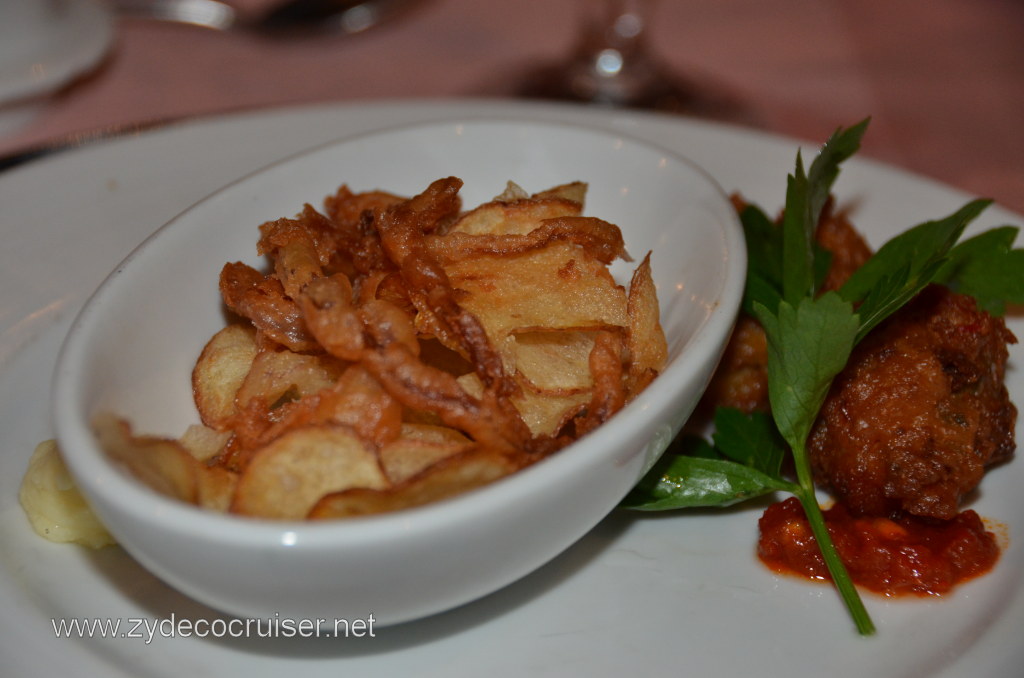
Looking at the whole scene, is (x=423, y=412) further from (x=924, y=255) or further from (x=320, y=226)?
(x=924, y=255)

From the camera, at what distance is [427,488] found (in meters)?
1.24

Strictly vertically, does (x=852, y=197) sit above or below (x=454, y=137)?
below

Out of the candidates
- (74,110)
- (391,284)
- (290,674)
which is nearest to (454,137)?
(391,284)

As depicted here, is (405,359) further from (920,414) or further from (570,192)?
(920,414)

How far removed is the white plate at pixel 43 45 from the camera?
3307mm

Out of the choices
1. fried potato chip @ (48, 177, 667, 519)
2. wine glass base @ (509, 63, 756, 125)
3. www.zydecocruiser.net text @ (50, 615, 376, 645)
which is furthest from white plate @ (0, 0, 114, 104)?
www.zydecocruiser.net text @ (50, 615, 376, 645)

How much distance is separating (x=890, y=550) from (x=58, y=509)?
139 centimetres

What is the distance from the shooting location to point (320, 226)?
1.73m

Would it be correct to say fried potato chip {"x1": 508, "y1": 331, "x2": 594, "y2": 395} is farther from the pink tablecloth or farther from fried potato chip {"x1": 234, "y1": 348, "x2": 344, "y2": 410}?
the pink tablecloth

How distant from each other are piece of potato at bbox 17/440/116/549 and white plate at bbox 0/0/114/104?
2172 mm

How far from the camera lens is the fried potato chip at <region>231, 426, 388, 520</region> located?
4.10 ft

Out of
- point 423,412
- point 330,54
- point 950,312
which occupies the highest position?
point 423,412

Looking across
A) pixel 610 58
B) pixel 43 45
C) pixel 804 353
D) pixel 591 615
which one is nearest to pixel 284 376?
pixel 591 615

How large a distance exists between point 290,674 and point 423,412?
44cm
